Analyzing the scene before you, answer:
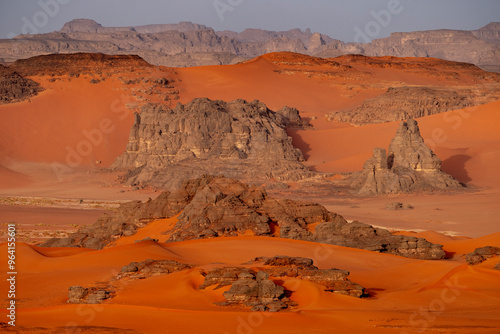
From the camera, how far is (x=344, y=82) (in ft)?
343

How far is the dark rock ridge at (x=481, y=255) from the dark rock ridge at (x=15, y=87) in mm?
72323

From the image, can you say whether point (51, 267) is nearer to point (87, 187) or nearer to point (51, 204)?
point (51, 204)

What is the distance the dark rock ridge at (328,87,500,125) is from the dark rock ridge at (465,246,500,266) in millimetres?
58512

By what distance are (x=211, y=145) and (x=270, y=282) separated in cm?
4145

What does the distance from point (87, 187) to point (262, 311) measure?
1836 inches

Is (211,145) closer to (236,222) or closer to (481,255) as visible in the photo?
(236,222)

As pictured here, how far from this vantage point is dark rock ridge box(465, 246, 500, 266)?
20.0m

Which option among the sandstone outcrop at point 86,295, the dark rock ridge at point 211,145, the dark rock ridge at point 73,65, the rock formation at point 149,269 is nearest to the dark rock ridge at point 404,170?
the dark rock ridge at point 211,145

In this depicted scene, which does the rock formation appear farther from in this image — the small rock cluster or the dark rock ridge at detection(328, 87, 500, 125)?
the dark rock ridge at detection(328, 87, 500, 125)

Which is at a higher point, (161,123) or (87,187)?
(161,123)

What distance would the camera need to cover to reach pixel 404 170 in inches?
1887

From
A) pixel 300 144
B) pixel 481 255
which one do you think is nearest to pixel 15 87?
pixel 300 144

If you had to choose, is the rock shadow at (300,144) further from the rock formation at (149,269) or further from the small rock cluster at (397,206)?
the rock formation at (149,269)

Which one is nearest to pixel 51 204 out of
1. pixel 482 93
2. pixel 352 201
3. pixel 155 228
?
pixel 352 201
